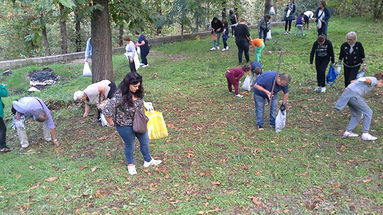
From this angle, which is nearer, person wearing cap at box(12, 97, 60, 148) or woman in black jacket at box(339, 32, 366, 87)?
person wearing cap at box(12, 97, 60, 148)

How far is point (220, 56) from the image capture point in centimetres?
1415

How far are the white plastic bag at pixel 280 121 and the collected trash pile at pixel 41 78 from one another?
927 cm

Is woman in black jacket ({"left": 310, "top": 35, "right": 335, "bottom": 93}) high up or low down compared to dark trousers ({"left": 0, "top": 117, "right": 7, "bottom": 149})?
up

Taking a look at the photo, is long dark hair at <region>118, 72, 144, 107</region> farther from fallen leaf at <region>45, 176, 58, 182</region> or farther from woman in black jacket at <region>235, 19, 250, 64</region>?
woman in black jacket at <region>235, 19, 250, 64</region>

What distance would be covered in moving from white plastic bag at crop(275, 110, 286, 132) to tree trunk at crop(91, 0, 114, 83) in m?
4.56

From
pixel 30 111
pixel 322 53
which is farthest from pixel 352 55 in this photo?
pixel 30 111

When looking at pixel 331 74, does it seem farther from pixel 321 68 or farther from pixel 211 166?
pixel 211 166

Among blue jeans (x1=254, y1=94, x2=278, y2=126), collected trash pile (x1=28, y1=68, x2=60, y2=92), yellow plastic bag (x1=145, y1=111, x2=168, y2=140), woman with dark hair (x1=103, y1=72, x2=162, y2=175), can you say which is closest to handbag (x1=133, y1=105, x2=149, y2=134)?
woman with dark hair (x1=103, y1=72, x2=162, y2=175)

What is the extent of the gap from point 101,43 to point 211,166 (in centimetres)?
482

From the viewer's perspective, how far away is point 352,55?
7.79m

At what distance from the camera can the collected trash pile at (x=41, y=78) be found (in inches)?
514

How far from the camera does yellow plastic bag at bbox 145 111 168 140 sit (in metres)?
6.57

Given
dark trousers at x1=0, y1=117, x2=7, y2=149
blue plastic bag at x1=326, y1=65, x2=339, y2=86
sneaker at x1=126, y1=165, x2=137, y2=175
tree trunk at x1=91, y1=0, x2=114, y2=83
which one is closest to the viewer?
sneaker at x1=126, y1=165, x2=137, y2=175

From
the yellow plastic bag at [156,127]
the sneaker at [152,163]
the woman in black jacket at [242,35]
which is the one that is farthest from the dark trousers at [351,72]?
the sneaker at [152,163]
